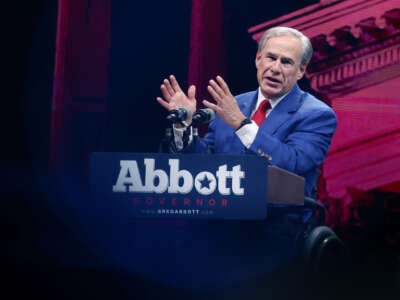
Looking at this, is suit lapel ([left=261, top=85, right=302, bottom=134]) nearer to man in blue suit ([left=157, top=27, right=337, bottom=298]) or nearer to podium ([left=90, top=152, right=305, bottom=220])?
man in blue suit ([left=157, top=27, right=337, bottom=298])

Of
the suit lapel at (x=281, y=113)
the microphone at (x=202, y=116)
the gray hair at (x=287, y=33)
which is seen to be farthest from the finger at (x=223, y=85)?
the gray hair at (x=287, y=33)

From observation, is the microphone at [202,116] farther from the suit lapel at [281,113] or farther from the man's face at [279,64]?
the man's face at [279,64]

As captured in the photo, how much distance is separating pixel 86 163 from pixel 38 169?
0.26 meters

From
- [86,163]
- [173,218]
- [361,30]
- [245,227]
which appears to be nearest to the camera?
[173,218]

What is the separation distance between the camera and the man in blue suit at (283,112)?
2.54 m

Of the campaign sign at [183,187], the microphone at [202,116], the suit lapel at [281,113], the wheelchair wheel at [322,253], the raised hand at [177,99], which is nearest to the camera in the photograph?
the campaign sign at [183,187]

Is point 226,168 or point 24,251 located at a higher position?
point 226,168

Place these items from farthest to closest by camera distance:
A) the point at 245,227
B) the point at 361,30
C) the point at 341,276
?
the point at 361,30
the point at 341,276
the point at 245,227

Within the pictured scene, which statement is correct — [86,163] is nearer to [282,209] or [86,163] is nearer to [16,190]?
[16,190]

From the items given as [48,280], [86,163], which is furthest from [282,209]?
[86,163]

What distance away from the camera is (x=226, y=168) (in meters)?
2.08

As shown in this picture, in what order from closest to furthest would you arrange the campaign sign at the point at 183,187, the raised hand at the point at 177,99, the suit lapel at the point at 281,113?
the campaign sign at the point at 183,187 < the raised hand at the point at 177,99 < the suit lapel at the point at 281,113

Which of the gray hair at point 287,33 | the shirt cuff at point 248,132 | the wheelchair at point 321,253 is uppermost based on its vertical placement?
the gray hair at point 287,33

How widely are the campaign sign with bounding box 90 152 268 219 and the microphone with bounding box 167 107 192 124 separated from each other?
0.18 meters
